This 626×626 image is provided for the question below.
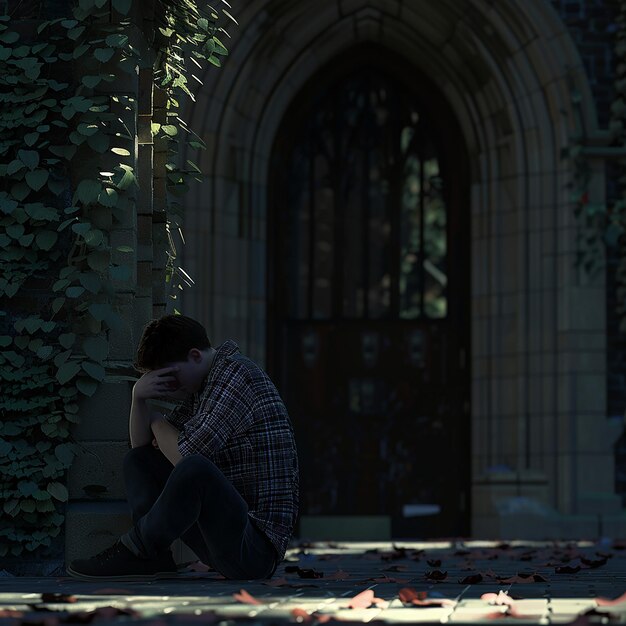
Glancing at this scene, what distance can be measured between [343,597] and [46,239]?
2.38m

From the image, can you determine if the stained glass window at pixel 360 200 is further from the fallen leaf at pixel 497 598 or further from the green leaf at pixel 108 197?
the fallen leaf at pixel 497 598

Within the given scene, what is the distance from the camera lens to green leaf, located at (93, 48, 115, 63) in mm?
6465

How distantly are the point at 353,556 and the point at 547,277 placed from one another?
3957mm

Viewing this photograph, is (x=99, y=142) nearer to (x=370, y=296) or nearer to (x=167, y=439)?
(x=167, y=439)

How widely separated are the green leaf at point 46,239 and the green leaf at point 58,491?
3.28 feet

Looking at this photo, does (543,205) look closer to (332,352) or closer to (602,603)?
(332,352)

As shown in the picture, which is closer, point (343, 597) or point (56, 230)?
point (343, 597)

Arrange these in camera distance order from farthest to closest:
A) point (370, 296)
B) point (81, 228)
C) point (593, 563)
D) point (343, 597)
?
point (370, 296)
point (593, 563)
point (81, 228)
point (343, 597)

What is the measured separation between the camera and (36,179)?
21.3 feet

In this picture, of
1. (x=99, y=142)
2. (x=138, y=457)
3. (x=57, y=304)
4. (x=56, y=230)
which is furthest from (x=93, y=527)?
(x=99, y=142)

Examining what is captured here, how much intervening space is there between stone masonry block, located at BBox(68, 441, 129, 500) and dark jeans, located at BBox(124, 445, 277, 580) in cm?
77

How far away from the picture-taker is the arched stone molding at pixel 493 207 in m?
11.5

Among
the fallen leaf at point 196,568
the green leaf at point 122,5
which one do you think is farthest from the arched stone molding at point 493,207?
the green leaf at point 122,5

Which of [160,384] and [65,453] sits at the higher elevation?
[160,384]
